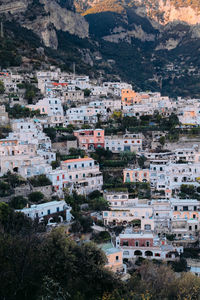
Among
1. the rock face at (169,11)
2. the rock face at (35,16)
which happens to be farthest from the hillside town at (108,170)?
the rock face at (169,11)

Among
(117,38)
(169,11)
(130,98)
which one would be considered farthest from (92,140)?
(169,11)

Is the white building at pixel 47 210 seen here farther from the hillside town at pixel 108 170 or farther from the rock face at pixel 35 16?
the rock face at pixel 35 16

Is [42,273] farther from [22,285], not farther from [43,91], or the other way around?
[43,91]

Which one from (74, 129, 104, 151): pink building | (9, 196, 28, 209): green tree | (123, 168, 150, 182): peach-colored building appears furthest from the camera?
(74, 129, 104, 151): pink building

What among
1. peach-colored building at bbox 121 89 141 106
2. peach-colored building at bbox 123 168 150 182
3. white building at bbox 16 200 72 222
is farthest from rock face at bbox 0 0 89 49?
white building at bbox 16 200 72 222

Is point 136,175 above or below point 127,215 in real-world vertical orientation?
above

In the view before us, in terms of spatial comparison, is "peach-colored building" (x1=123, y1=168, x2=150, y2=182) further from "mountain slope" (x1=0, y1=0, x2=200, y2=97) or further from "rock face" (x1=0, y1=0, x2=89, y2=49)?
"rock face" (x1=0, y1=0, x2=89, y2=49)

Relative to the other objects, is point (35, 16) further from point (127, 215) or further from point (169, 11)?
point (169, 11)
